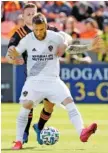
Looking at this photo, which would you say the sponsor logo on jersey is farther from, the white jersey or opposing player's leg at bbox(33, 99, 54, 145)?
opposing player's leg at bbox(33, 99, 54, 145)

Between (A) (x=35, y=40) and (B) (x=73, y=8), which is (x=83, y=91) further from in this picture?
(A) (x=35, y=40)

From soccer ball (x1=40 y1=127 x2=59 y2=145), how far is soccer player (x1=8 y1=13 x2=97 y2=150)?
397 millimetres

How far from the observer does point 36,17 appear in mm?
10406

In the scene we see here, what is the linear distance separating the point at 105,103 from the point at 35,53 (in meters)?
10.9

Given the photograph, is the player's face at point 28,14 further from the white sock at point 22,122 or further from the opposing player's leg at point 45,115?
the white sock at point 22,122

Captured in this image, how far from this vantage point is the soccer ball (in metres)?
10.9

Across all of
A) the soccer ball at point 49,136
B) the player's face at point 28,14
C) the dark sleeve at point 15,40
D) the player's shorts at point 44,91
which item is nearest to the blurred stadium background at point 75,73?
the soccer ball at point 49,136

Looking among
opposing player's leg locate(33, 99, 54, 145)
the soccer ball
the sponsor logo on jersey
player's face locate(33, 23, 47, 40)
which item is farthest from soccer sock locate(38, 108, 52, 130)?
player's face locate(33, 23, 47, 40)

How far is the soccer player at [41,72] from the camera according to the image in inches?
418

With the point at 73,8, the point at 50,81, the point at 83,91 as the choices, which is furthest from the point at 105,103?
the point at 50,81

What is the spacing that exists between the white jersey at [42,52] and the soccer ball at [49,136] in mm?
825

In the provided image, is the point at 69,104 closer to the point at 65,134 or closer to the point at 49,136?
the point at 49,136

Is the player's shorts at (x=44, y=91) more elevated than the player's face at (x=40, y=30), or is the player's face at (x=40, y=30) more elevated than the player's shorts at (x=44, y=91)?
the player's face at (x=40, y=30)

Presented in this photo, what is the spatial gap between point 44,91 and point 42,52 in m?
0.56
